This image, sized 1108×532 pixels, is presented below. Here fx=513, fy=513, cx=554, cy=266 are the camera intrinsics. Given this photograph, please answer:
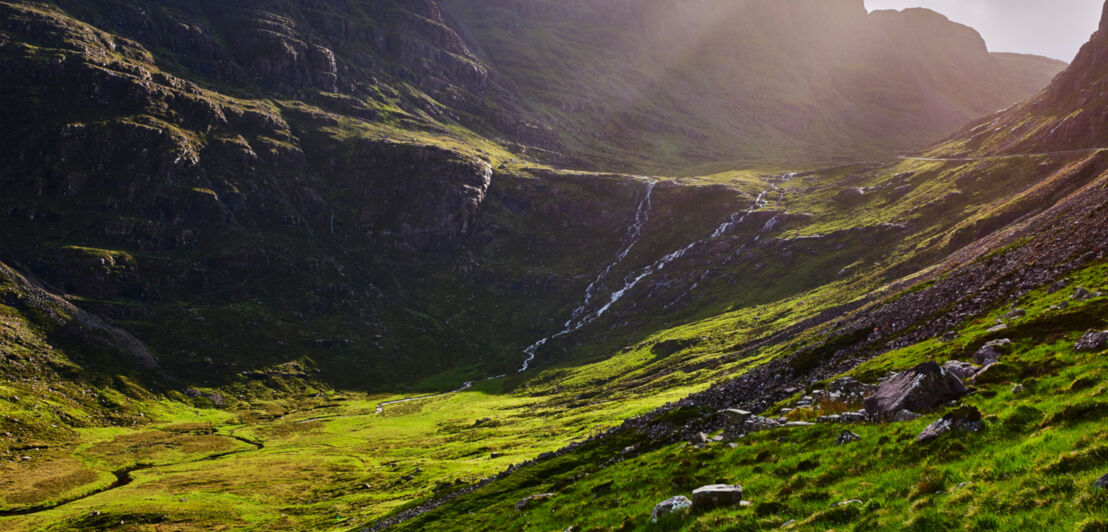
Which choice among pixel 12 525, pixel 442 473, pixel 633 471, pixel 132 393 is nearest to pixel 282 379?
pixel 132 393

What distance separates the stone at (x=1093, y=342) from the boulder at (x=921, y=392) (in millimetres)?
6149

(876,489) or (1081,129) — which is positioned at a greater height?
(1081,129)

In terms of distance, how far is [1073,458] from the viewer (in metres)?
13.0

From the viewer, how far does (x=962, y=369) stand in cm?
2769

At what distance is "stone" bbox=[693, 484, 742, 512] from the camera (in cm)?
1947

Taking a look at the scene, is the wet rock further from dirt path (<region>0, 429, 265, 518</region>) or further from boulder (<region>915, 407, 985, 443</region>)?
dirt path (<region>0, 429, 265, 518</region>)

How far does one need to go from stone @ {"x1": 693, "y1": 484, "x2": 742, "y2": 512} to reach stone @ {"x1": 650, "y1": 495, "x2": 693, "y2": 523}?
0.57 meters

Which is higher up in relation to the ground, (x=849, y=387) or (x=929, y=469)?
(x=929, y=469)

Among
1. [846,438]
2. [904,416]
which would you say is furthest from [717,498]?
[904,416]

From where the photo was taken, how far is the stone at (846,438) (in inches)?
891

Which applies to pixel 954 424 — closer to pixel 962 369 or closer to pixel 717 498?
pixel 717 498

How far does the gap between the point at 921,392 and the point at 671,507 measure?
527 inches

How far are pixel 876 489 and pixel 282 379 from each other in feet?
680

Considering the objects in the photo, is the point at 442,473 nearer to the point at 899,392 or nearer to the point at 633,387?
the point at 633,387
